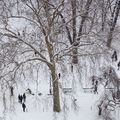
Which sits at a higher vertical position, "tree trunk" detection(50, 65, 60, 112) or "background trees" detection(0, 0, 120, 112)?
"background trees" detection(0, 0, 120, 112)

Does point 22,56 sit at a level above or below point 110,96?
above

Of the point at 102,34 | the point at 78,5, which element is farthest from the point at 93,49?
the point at 78,5

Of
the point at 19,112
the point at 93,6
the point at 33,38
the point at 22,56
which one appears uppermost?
the point at 93,6

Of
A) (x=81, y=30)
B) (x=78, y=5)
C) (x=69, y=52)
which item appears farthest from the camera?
(x=81, y=30)

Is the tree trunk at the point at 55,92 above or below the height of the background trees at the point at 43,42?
below

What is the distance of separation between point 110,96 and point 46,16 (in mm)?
4619

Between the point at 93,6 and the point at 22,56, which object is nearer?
the point at 22,56

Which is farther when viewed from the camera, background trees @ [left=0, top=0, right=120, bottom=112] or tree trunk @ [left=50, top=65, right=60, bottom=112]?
tree trunk @ [left=50, top=65, right=60, bottom=112]

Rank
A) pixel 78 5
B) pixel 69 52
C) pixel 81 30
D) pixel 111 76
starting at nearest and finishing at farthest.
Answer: pixel 111 76, pixel 69 52, pixel 78 5, pixel 81 30

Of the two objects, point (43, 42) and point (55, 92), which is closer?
point (43, 42)

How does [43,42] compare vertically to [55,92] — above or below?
above

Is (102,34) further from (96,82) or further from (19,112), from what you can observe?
Answer: (19,112)

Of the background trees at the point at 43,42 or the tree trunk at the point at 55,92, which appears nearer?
the background trees at the point at 43,42

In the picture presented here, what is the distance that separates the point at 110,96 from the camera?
12.7 meters
